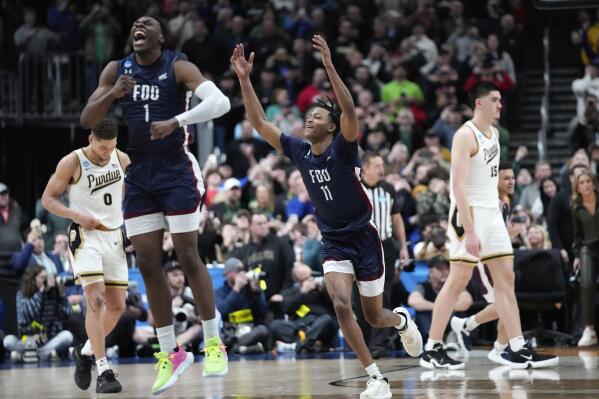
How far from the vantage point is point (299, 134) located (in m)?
19.2

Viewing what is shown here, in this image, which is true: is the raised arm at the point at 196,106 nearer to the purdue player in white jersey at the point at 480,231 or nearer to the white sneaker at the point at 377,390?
the white sneaker at the point at 377,390

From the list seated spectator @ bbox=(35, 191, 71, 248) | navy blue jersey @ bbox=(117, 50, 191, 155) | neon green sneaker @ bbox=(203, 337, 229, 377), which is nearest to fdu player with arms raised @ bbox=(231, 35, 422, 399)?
navy blue jersey @ bbox=(117, 50, 191, 155)

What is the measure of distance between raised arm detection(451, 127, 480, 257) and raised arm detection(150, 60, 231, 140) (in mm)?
2557

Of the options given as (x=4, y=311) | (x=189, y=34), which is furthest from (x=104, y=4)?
(x=4, y=311)

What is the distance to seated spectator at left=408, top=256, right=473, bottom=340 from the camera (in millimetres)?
14258

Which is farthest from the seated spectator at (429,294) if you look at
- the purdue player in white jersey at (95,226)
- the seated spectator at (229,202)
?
the purdue player in white jersey at (95,226)

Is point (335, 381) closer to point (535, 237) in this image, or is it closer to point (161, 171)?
point (161, 171)

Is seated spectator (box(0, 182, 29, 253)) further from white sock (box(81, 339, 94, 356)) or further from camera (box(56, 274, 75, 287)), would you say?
white sock (box(81, 339, 94, 356))

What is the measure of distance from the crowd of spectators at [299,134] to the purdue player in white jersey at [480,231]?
1802 mm

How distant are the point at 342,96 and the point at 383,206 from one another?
4.67 m

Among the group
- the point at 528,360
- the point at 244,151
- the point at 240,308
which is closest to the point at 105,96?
the point at 528,360

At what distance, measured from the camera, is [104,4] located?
23.3m

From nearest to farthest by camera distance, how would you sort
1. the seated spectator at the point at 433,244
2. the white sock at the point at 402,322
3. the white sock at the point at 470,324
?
the white sock at the point at 402,322 → the white sock at the point at 470,324 → the seated spectator at the point at 433,244

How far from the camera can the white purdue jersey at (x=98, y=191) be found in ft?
35.2
